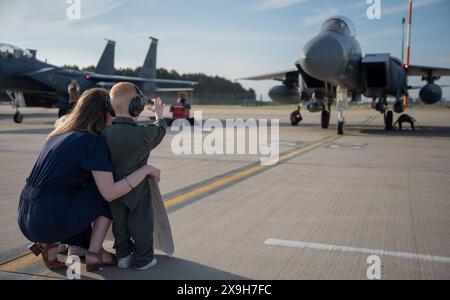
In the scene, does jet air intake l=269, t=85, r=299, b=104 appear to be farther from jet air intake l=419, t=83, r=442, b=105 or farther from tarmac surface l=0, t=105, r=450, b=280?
tarmac surface l=0, t=105, r=450, b=280

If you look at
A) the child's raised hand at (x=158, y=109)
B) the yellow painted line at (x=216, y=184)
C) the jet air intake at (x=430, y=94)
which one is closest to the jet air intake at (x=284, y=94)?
the jet air intake at (x=430, y=94)

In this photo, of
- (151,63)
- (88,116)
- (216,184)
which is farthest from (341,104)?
(151,63)

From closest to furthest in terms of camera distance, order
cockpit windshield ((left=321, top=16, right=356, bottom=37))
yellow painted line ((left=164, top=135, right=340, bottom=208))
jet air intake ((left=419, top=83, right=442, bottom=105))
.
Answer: yellow painted line ((left=164, top=135, right=340, bottom=208)) → cockpit windshield ((left=321, top=16, right=356, bottom=37)) → jet air intake ((left=419, top=83, right=442, bottom=105))

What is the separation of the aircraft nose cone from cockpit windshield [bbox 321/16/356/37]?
1042mm

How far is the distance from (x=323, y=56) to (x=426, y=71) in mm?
10604

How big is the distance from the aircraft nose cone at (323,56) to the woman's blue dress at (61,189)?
1040cm

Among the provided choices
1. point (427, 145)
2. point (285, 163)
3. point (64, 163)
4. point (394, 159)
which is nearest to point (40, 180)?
point (64, 163)

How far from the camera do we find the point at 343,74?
44.1 feet

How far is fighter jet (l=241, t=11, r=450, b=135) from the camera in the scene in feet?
41.0

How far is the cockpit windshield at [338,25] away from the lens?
45.1ft

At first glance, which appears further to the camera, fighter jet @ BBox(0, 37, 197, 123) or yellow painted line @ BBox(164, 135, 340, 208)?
fighter jet @ BBox(0, 37, 197, 123)
